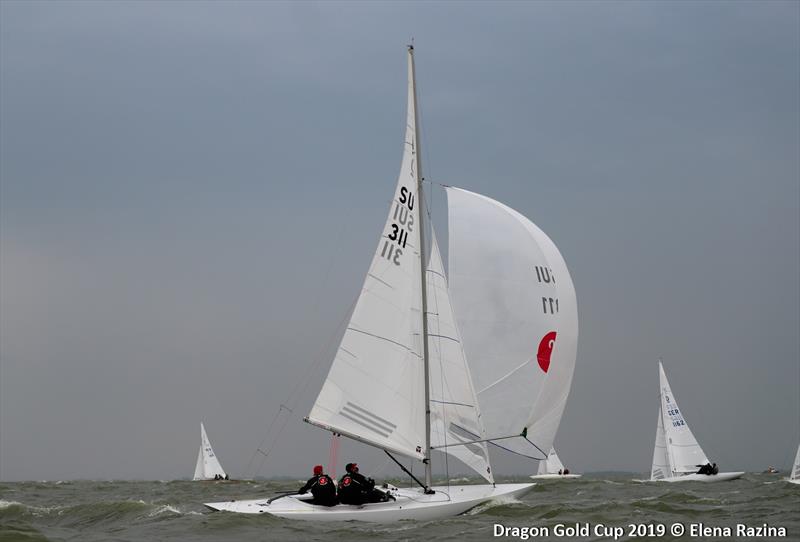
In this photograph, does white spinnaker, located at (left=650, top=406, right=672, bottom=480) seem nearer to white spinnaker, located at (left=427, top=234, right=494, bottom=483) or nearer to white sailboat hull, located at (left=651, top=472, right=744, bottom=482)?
white sailboat hull, located at (left=651, top=472, right=744, bottom=482)

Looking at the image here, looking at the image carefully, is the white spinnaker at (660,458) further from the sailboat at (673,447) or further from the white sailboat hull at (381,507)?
the white sailboat hull at (381,507)

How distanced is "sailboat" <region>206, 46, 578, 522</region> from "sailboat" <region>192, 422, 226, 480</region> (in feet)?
167

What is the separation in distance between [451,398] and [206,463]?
52.6m

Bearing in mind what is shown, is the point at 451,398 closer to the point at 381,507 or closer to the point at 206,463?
the point at 381,507

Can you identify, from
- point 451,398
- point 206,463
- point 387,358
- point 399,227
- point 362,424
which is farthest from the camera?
point 206,463

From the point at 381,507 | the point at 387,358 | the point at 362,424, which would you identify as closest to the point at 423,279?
the point at 387,358

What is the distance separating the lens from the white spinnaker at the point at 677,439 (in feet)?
175

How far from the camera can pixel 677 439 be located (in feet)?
178

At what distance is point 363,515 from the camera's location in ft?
62.0

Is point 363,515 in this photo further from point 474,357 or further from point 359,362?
point 474,357

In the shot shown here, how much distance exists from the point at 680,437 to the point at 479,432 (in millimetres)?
36649

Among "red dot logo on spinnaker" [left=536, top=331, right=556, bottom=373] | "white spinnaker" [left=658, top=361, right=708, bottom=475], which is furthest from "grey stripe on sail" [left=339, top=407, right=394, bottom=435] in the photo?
"white spinnaker" [left=658, top=361, right=708, bottom=475]

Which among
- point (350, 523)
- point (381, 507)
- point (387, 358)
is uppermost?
point (387, 358)

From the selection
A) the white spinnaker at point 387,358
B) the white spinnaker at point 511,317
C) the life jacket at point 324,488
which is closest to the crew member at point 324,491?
the life jacket at point 324,488
